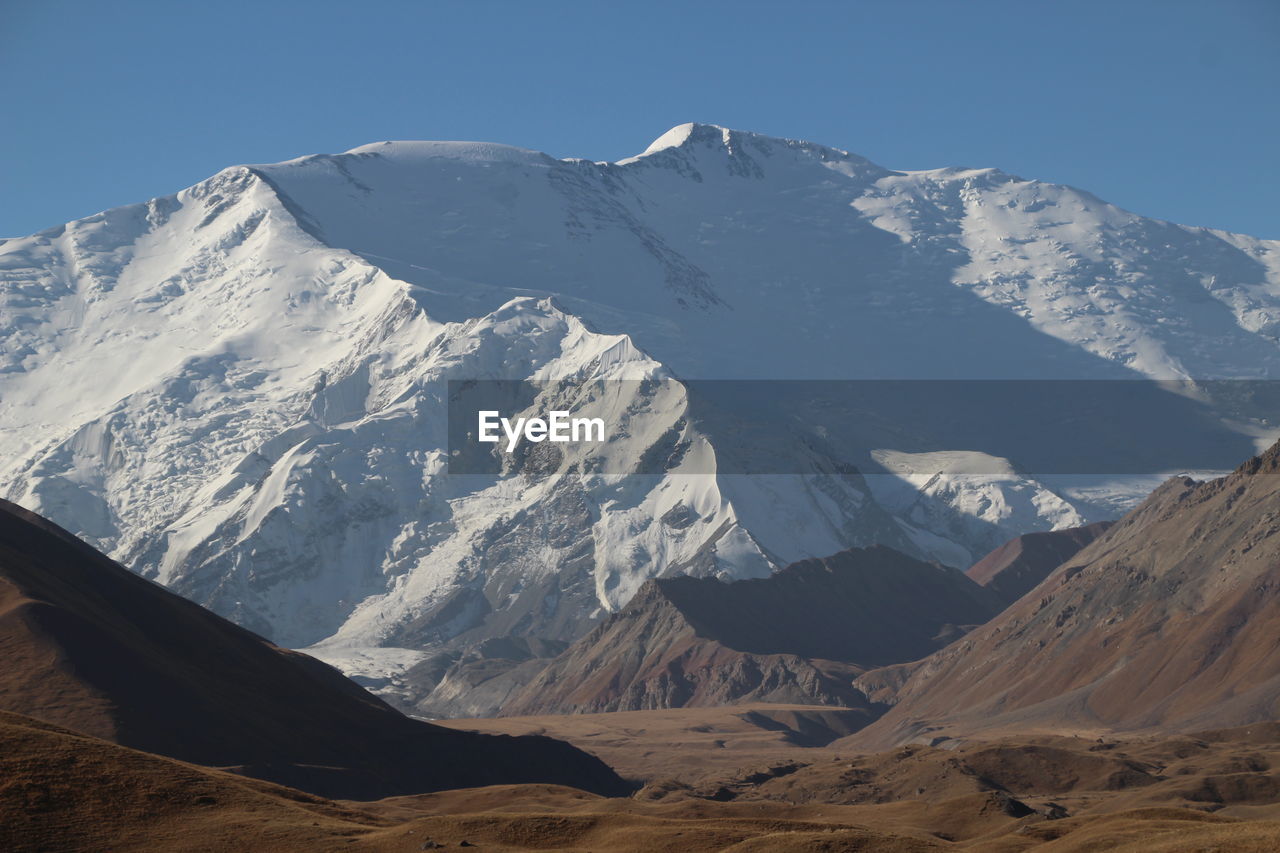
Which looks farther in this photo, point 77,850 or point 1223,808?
point 1223,808

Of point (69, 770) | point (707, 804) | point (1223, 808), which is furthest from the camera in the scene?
point (1223, 808)

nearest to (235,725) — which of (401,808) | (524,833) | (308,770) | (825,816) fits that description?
(308,770)

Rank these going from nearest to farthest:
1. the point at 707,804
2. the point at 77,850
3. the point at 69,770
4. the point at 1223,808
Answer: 1. the point at 77,850
2. the point at 69,770
3. the point at 707,804
4. the point at 1223,808

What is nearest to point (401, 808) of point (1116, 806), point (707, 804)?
point (707, 804)

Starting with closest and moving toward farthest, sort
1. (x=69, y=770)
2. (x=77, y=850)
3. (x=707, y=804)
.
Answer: (x=77, y=850) < (x=69, y=770) < (x=707, y=804)

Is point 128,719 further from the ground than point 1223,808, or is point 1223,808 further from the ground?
point 128,719

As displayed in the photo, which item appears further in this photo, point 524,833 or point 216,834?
point 524,833

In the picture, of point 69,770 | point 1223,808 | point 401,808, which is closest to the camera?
point 69,770

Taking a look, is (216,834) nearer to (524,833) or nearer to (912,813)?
(524,833)

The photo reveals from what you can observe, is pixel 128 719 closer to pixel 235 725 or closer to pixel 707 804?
pixel 235 725
